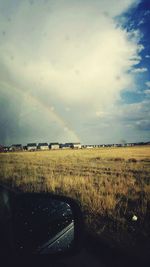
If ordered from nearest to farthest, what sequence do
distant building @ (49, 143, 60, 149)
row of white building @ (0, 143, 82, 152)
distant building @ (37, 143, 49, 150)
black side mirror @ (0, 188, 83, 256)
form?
1. black side mirror @ (0, 188, 83, 256)
2. row of white building @ (0, 143, 82, 152)
3. distant building @ (37, 143, 49, 150)
4. distant building @ (49, 143, 60, 149)

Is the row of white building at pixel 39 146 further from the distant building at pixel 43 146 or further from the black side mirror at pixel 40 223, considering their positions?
the black side mirror at pixel 40 223

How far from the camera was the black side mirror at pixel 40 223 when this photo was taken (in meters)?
1.85

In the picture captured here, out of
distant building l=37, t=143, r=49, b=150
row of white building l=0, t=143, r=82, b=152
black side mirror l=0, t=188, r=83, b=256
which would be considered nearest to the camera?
black side mirror l=0, t=188, r=83, b=256

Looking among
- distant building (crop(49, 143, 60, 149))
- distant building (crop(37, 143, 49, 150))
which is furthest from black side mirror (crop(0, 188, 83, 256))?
distant building (crop(49, 143, 60, 149))

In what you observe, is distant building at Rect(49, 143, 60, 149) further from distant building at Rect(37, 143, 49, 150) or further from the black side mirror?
the black side mirror

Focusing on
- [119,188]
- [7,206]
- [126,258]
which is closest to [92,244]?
[126,258]

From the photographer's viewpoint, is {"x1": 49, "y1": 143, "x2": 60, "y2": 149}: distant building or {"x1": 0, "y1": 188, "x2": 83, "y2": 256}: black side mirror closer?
{"x1": 0, "y1": 188, "x2": 83, "y2": 256}: black side mirror

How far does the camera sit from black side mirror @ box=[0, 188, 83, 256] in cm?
185

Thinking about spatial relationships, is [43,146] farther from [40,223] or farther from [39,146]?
[40,223]

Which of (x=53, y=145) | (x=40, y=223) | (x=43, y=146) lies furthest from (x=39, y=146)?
(x=40, y=223)

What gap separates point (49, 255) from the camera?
6.07ft

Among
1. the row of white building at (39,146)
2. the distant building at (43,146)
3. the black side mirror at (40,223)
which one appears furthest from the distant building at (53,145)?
the black side mirror at (40,223)

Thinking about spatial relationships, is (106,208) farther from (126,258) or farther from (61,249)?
(61,249)

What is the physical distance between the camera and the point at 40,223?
2.10 m
